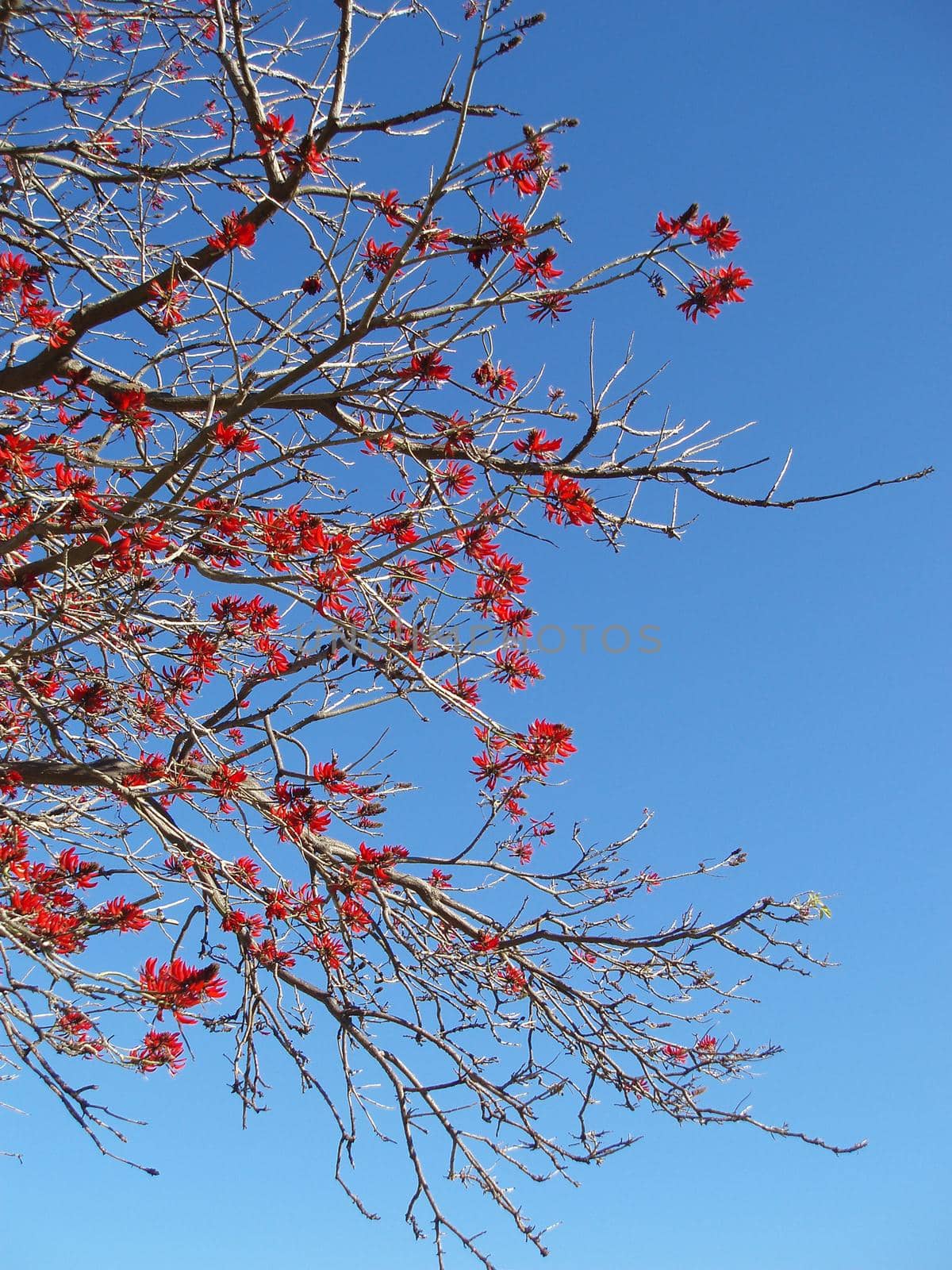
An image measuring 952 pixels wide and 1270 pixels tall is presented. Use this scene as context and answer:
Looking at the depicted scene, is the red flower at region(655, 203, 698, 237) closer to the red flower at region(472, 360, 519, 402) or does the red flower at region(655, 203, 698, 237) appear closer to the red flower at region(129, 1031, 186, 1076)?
the red flower at region(472, 360, 519, 402)

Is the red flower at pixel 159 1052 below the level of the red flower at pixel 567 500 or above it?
below

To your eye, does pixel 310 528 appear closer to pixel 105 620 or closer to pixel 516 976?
pixel 105 620

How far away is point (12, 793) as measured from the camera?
13.8 feet

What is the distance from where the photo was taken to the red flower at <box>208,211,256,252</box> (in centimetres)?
321

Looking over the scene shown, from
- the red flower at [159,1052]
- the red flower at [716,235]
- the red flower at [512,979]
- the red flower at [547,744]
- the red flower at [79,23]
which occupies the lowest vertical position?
the red flower at [159,1052]

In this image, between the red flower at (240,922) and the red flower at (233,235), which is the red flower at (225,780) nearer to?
the red flower at (240,922)

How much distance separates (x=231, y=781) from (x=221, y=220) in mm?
2071

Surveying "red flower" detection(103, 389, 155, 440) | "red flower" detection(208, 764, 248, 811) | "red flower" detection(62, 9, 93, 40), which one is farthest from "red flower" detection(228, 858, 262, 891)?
"red flower" detection(62, 9, 93, 40)

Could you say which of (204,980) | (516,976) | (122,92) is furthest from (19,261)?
(516,976)

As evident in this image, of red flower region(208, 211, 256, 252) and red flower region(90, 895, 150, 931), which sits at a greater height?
red flower region(208, 211, 256, 252)

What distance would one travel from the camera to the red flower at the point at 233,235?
3213 mm

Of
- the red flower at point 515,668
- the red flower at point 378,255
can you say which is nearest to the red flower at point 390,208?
A: the red flower at point 378,255

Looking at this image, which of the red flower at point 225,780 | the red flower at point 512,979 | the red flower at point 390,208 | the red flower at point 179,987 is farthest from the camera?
the red flower at point 512,979

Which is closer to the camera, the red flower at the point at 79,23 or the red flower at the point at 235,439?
the red flower at the point at 235,439
